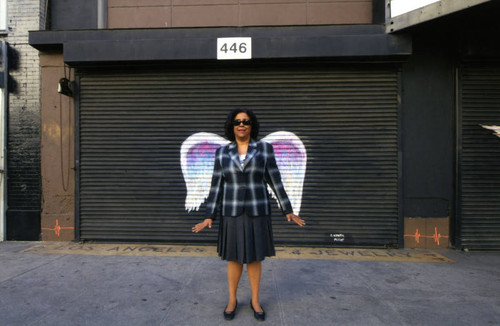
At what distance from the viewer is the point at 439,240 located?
17.7 feet

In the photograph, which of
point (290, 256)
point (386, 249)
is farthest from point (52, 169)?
point (386, 249)

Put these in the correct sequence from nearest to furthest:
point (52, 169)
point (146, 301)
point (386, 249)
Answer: point (146, 301) → point (386, 249) → point (52, 169)

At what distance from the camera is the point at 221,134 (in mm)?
5613

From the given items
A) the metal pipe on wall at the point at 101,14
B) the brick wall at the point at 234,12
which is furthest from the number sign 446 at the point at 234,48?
the metal pipe on wall at the point at 101,14

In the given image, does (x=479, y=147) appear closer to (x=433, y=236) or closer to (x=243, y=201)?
(x=433, y=236)

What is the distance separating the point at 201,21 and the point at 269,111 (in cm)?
232

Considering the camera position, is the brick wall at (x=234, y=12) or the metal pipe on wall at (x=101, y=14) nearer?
the brick wall at (x=234, y=12)

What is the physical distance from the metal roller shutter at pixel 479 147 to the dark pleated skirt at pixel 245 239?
4531 millimetres

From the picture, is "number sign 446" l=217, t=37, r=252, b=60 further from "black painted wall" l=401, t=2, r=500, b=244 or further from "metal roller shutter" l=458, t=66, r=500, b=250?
"metal roller shutter" l=458, t=66, r=500, b=250

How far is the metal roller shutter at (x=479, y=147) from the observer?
533 centimetres

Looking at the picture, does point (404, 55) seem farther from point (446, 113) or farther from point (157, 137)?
point (157, 137)

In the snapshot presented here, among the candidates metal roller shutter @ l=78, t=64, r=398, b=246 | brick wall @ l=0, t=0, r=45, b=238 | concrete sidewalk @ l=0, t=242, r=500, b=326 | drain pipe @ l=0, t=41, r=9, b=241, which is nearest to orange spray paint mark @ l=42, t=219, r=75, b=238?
metal roller shutter @ l=78, t=64, r=398, b=246

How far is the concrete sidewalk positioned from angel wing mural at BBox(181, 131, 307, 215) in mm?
1243

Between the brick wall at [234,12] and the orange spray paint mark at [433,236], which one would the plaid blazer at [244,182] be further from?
the brick wall at [234,12]
